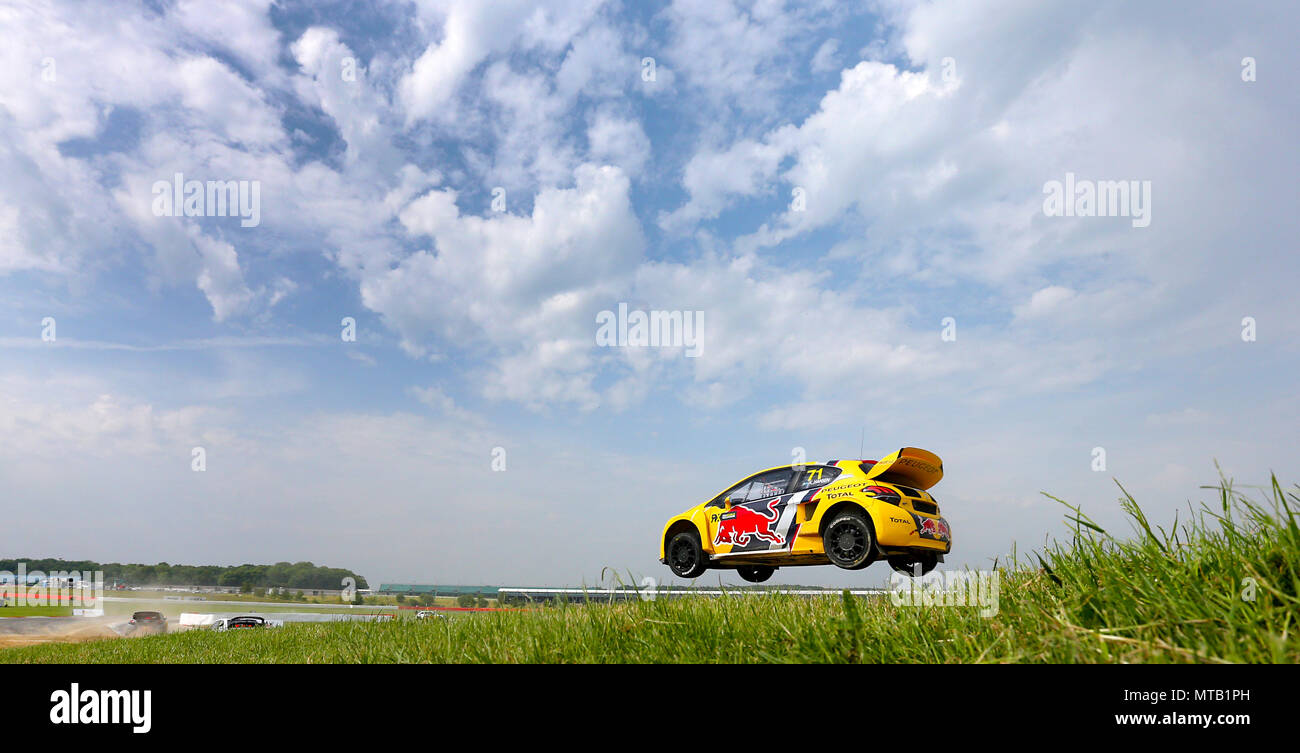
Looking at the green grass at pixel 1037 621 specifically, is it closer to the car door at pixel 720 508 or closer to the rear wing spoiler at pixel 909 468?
the rear wing spoiler at pixel 909 468

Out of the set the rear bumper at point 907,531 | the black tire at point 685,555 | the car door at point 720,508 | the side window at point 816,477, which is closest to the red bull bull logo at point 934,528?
the rear bumper at point 907,531

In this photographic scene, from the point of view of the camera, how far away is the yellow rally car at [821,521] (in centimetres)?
951

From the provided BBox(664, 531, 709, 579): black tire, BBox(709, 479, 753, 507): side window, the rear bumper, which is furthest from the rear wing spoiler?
BBox(664, 531, 709, 579): black tire

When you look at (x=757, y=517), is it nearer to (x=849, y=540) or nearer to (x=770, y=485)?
(x=770, y=485)

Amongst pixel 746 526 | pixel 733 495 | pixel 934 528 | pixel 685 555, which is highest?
pixel 733 495

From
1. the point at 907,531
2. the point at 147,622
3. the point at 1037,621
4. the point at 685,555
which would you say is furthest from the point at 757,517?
the point at 147,622

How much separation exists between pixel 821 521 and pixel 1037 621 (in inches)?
284

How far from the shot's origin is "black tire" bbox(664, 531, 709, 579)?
11.5 meters

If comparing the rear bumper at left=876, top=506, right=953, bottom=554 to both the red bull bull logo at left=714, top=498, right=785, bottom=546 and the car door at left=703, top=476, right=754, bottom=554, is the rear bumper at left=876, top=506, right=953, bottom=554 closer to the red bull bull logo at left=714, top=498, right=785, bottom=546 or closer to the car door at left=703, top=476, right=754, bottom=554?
the red bull bull logo at left=714, top=498, right=785, bottom=546

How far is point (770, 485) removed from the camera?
37.1ft

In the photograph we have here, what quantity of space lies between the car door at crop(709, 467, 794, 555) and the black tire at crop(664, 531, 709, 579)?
1.26 feet
